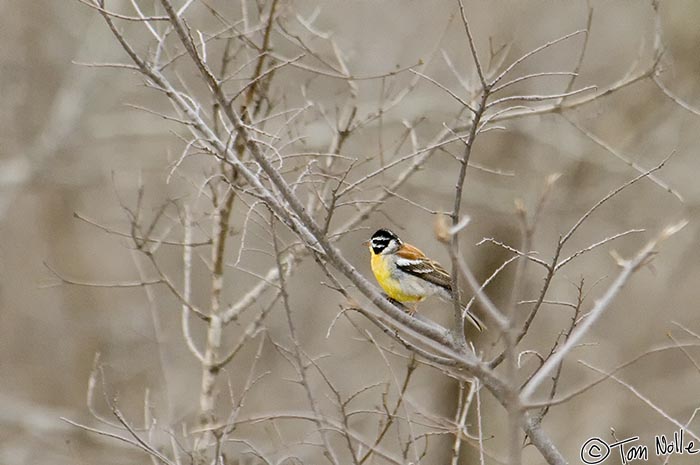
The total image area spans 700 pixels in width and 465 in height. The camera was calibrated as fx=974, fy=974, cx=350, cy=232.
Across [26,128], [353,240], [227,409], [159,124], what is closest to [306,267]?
[353,240]

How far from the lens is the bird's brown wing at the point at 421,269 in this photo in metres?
7.59

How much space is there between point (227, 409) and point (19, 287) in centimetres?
385

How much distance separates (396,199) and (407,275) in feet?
14.3

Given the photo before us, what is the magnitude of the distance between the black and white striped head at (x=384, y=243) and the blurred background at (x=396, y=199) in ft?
8.38

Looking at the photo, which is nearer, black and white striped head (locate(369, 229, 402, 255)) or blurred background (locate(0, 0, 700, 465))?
black and white striped head (locate(369, 229, 402, 255))

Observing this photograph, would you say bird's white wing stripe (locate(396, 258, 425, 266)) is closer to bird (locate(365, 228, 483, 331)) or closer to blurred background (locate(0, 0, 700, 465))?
bird (locate(365, 228, 483, 331))

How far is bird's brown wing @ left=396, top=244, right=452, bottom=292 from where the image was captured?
759 cm

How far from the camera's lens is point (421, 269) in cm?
761

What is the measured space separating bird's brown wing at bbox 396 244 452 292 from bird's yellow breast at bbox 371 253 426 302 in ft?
0.28

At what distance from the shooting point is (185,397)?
12.2m
